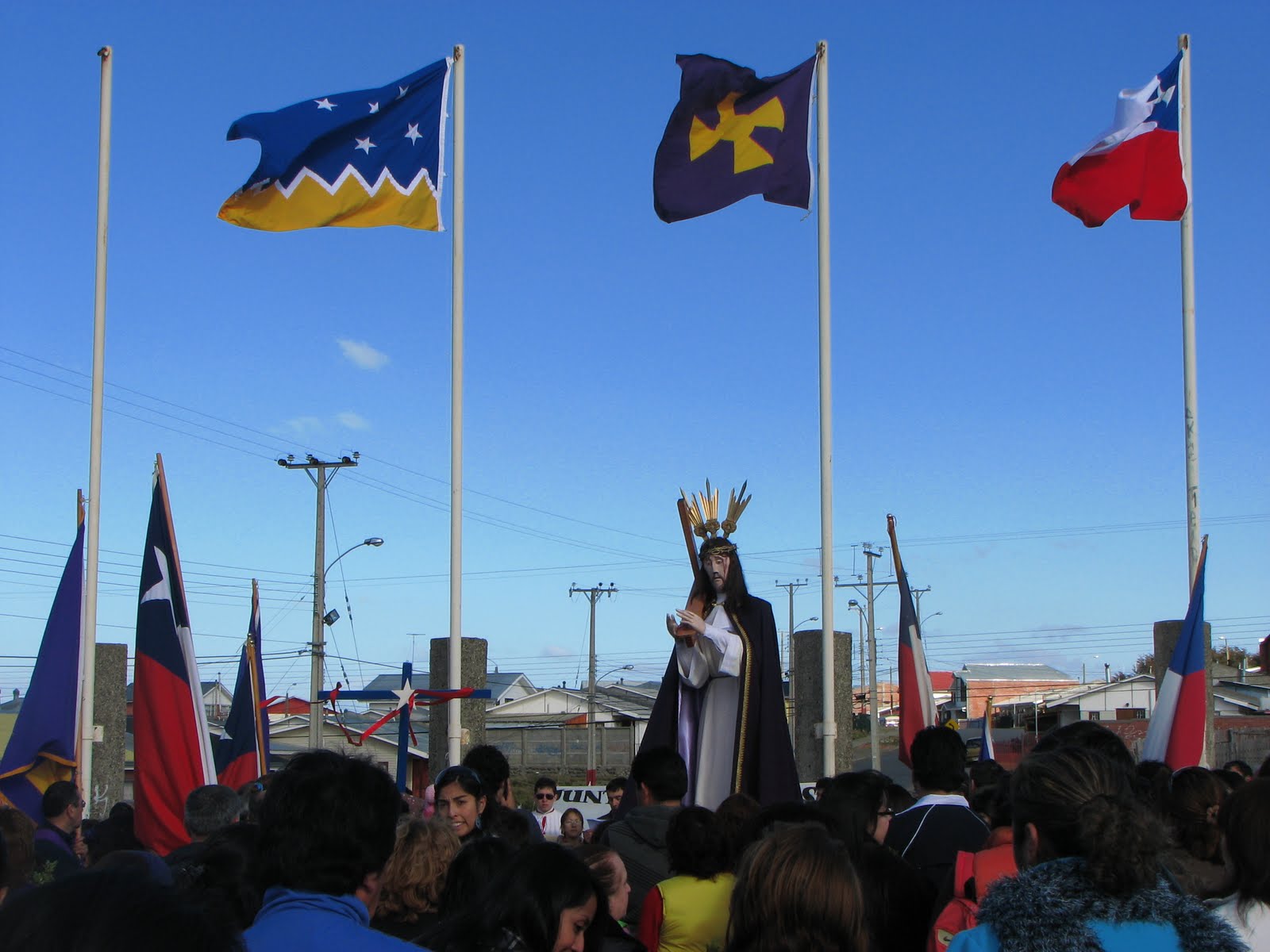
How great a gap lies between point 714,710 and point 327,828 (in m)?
4.92

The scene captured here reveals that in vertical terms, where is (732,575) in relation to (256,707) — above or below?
above

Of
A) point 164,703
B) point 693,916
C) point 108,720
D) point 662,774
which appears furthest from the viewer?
point 108,720

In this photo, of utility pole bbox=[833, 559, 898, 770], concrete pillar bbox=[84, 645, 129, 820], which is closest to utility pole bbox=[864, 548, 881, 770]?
utility pole bbox=[833, 559, 898, 770]

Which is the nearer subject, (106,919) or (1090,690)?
(106,919)

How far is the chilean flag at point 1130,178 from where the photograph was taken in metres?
11.1

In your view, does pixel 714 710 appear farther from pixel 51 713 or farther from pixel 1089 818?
pixel 1089 818

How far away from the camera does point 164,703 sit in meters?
8.52

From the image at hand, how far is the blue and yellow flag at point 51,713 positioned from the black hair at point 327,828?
6.06 m

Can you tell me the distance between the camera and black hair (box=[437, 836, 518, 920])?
12.4 ft

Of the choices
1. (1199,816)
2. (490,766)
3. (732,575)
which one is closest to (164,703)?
(490,766)

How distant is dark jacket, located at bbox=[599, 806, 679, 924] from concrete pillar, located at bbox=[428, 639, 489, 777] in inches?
223

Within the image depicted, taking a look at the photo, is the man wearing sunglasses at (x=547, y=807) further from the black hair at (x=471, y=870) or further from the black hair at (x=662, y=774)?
the black hair at (x=471, y=870)

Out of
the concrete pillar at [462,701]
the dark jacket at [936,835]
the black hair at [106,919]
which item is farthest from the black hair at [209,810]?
the concrete pillar at [462,701]

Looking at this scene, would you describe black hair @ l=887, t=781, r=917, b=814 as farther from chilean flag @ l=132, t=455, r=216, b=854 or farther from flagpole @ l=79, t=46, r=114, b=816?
flagpole @ l=79, t=46, r=114, b=816
